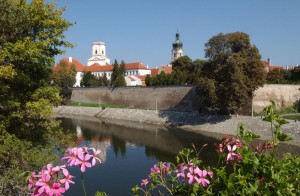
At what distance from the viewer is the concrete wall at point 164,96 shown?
3547 cm

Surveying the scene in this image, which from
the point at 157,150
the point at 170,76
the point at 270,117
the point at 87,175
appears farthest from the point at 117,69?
the point at 270,117

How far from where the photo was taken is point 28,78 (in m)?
10.8

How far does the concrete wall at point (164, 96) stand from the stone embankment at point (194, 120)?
11.8ft

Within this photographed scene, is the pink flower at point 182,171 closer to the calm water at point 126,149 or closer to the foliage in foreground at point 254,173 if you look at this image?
the foliage in foreground at point 254,173

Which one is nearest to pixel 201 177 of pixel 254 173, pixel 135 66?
pixel 254 173

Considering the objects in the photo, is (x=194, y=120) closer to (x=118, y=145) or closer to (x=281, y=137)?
(x=118, y=145)

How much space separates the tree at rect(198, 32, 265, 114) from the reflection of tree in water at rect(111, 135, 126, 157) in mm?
8477

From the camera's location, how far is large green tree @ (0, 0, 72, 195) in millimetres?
9609

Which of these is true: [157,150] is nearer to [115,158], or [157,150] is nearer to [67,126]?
[115,158]

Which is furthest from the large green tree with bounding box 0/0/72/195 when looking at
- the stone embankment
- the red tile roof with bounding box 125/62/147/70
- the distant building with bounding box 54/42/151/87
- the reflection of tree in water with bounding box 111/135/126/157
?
the red tile roof with bounding box 125/62/147/70

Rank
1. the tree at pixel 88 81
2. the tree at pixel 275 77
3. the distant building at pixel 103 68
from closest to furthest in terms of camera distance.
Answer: the tree at pixel 275 77
the tree at pixel 88 81
the distant building at pixel 103 68

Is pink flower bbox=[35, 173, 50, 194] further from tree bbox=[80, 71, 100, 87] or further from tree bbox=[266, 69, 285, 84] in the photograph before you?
tree bbox=[80, 71, 100, 87]

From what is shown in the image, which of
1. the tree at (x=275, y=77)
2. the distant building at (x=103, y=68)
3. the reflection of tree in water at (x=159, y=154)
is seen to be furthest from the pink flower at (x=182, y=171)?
the distant building at (x=103, y=68)

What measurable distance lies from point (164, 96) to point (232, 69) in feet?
51.0
